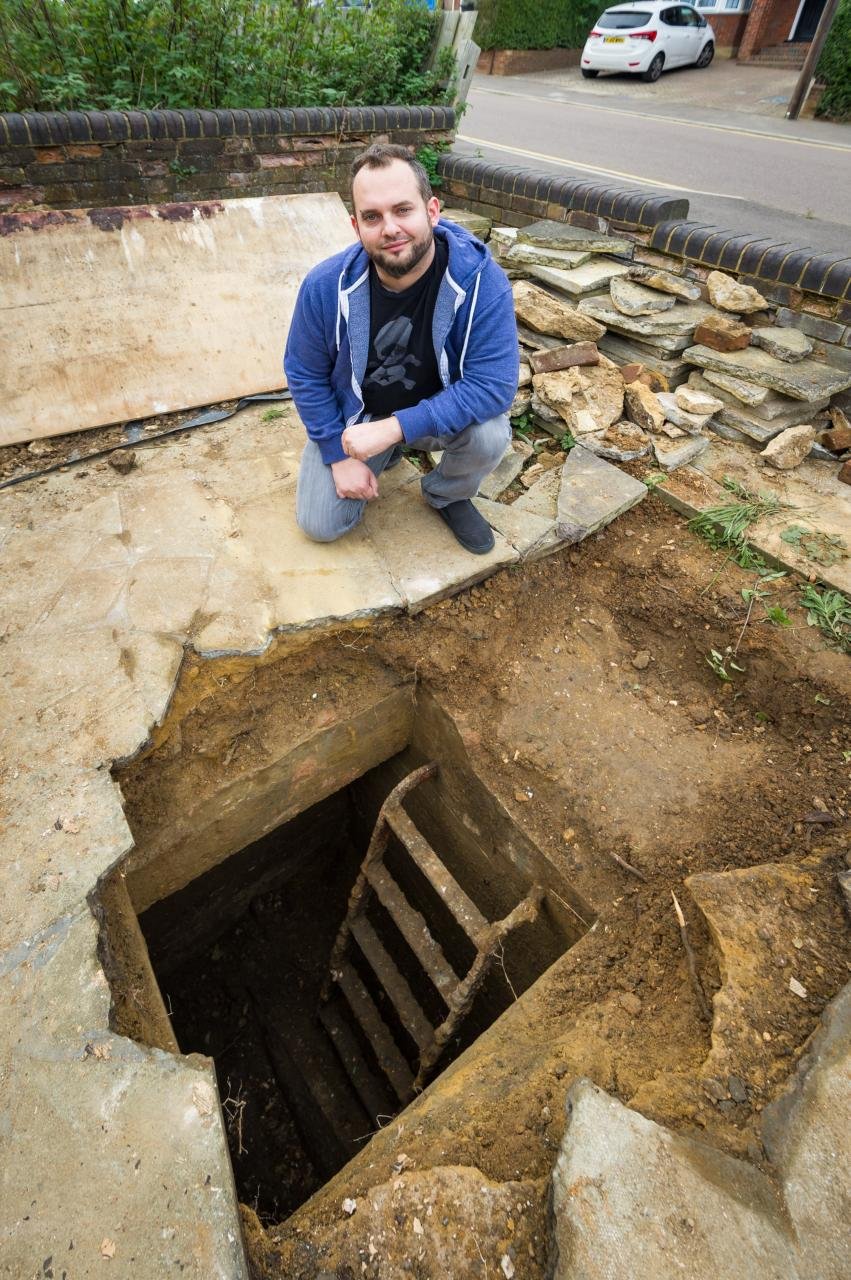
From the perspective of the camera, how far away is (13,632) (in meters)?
2.43

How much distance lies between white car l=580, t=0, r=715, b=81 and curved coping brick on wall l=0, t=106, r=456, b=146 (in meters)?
14.7

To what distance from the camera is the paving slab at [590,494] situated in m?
3.19

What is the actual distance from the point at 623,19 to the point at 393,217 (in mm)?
18829

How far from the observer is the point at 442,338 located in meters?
2.40

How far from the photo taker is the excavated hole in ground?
1.79 meters

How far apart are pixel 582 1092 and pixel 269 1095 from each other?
284 cm

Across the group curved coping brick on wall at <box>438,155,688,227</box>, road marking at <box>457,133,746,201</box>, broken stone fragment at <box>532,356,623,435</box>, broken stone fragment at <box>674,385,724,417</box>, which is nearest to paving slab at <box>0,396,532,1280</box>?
broken stone fragment at <box>532,356,623,435</box>

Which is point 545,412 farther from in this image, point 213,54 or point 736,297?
point 213,54

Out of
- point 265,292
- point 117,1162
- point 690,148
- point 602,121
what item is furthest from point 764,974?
point 602,121

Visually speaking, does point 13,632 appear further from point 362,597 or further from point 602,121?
point 602,121

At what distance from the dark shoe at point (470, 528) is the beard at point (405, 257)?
956 mm

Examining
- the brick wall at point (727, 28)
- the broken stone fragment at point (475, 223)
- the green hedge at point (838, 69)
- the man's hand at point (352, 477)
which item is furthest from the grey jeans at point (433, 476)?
the brick wall at point (727, 28)

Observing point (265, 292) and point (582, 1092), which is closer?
point (582, 1092)

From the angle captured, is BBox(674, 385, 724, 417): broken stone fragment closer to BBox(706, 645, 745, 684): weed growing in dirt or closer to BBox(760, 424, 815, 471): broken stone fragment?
BBox(760, 424, 815, 471): broken stone fragment
